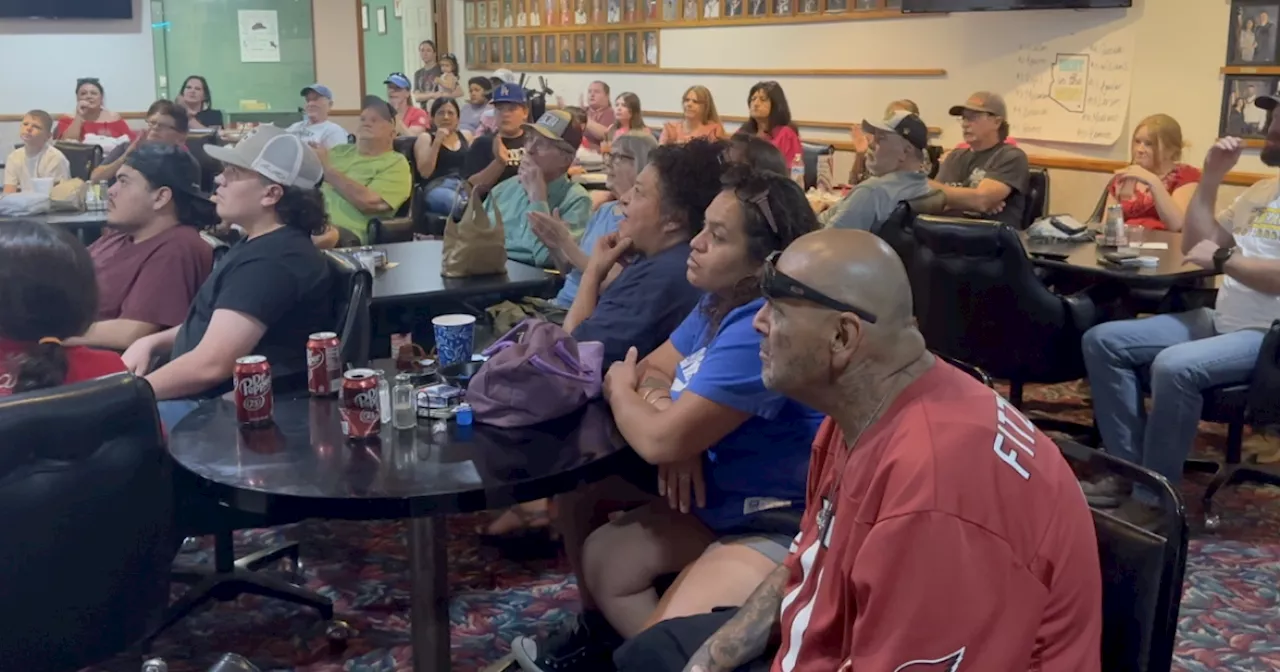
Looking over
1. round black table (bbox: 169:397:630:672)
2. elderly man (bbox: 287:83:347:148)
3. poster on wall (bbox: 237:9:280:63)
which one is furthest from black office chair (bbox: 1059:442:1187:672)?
poster on wall (bbox: 237:9:280:63)

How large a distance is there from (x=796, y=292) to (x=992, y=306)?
2.67 meters

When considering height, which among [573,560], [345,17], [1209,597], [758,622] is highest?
[345,17]

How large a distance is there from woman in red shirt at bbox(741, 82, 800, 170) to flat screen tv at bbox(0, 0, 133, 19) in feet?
18.5

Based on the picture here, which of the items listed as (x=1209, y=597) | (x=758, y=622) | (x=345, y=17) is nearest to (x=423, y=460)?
(x=758, y=622)

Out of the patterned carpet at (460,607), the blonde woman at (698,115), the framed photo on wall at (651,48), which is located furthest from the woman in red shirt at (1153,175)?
the framed photo on wall at (651,48)

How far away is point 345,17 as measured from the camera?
34.4 feet

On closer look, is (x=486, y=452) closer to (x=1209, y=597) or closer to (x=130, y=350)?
(x=130, y=350)

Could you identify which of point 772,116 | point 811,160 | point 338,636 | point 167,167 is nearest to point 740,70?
point 772,116

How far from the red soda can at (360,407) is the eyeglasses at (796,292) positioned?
967 millimetres

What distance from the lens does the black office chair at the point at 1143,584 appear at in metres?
1.48

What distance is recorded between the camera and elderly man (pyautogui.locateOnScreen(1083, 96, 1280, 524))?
355cm

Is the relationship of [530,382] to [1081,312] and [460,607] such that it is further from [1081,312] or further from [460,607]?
[1081,312]

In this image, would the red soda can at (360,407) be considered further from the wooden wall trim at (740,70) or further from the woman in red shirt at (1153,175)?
the wooden wall trim at (740,70)

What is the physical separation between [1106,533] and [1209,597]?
2026mm
